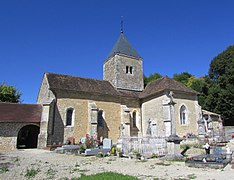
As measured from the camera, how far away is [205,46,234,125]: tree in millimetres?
27922

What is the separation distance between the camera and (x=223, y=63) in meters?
31.3

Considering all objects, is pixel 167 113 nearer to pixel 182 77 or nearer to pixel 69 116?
pixel 69 116

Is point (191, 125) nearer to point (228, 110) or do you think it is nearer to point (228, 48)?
point (228, 110)

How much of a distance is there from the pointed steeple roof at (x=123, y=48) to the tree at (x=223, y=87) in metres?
13.5

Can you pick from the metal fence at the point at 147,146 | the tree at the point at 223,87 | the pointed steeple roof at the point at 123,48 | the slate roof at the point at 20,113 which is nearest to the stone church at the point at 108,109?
the slate roof at the point at 20,113

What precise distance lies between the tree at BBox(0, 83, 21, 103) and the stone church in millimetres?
9004

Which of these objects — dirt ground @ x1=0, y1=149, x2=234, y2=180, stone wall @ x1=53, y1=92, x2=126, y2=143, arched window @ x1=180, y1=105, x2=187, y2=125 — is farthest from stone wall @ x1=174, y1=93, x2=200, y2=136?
dirt ground @ x1=0, y1=149, x2=234, y2=180

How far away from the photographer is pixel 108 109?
21.5m

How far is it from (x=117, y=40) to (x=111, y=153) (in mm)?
19739

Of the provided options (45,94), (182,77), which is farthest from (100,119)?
(182,77)

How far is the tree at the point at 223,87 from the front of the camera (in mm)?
27922

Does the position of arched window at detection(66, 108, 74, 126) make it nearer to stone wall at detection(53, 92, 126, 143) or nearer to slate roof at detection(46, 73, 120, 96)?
stone wall at detection(53, 92, 126, 143)

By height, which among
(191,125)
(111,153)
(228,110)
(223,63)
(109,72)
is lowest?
(111,153)

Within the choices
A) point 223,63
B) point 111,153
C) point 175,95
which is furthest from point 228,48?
point 111,153
